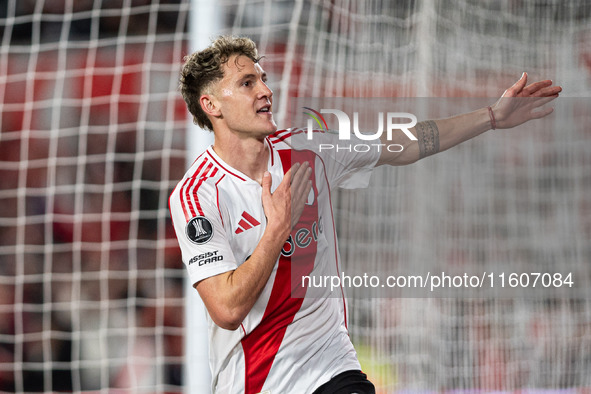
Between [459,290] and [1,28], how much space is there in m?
3.11

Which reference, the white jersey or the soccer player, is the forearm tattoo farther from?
the white jersey

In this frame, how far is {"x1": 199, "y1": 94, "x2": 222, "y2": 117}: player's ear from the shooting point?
266 centimetres

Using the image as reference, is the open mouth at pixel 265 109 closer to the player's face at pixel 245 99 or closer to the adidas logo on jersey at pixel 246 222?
the player's face at pixel 245 99

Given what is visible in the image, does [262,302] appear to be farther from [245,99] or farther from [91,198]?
[91,198]

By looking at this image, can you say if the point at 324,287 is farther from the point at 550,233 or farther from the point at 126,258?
the point at 126,258

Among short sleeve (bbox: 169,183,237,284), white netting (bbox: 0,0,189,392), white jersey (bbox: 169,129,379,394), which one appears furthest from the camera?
white netting (bbox: 0,0,189,392)

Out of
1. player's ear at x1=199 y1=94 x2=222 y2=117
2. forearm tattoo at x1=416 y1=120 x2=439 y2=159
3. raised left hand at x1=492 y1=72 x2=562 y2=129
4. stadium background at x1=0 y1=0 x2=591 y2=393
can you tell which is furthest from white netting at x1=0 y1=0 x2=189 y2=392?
raised left hand at x1=492 y1=72 x2=562 y2=129

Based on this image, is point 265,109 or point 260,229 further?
point 265,109

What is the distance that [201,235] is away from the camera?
238cm

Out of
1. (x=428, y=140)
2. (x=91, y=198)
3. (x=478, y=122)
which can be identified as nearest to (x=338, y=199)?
(x=428, y=140)

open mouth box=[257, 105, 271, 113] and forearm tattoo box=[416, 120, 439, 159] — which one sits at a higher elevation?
open mouth box=[257, 105, 271, 113]

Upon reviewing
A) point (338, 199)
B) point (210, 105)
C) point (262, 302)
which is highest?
point (210, 105)

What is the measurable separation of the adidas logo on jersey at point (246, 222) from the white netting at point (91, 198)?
6.27 ft

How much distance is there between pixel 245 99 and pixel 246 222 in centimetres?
44
